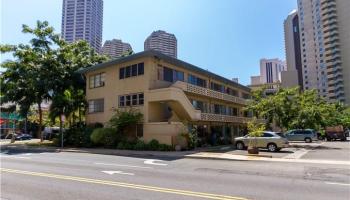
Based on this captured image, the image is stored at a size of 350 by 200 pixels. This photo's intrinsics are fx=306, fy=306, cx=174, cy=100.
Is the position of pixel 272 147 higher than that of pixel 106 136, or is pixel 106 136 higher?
pixel 106 136

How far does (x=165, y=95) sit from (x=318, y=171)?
15231 millimetres

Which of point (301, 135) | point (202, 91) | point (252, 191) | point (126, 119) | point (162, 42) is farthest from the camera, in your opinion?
point (162, 42)

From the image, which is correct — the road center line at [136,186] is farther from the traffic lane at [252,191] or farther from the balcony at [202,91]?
the balcony at [202,91]

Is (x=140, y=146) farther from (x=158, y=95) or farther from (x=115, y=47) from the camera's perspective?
(x=115, y=47)

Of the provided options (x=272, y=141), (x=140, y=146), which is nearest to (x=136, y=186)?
(x=140, y=146)

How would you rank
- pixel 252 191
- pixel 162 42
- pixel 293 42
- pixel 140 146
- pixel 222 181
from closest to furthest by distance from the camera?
pixel 252 191, pixel 222 181, pixel 140 146, pixel 162 42, pixel 293 42

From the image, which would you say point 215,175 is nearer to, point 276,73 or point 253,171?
point 253,171

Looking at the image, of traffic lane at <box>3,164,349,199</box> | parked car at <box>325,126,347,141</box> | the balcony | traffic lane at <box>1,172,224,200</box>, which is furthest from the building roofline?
parked car at <box>325,126,347,141</box>

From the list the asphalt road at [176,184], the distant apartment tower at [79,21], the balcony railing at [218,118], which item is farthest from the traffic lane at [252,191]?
the distant apartment tower at [79,21]

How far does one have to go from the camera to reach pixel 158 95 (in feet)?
88.0

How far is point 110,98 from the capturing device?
103 feet

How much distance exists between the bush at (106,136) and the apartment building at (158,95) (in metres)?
1.91

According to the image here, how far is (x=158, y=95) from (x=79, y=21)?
44707mm

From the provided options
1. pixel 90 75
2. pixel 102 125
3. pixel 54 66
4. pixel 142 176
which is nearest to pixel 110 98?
pixel 102 125
